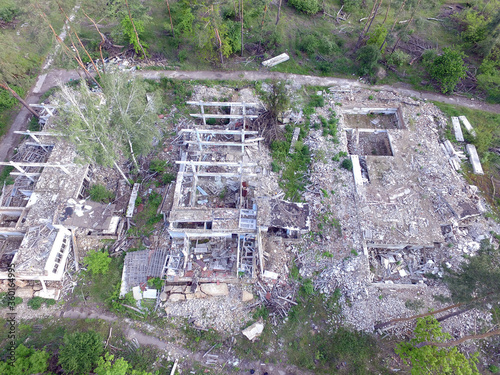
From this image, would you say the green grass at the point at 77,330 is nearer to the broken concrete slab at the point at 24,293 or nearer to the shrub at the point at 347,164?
the broken concrete slab at the point at 24,293

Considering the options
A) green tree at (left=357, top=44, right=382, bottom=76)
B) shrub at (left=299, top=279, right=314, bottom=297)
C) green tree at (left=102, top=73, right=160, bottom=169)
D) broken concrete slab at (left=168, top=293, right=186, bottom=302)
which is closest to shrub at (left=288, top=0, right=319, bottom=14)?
green tree at (left=357, top=44, right=382, bottom=76)

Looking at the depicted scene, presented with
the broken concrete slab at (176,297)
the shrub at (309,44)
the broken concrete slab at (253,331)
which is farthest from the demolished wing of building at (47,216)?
the shrub at (309,44)

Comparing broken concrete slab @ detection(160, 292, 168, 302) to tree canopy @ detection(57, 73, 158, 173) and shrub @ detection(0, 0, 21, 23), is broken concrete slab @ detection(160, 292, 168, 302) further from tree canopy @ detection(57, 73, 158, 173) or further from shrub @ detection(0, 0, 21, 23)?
shrub @ detection(0, 0, 21, 23)

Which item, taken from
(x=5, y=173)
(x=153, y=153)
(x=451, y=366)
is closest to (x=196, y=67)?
(x=153, y=153)

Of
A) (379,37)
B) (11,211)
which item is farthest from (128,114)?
(379,37)

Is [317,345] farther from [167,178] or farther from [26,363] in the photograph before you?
[26,363]

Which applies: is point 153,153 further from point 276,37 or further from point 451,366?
point 451,366
